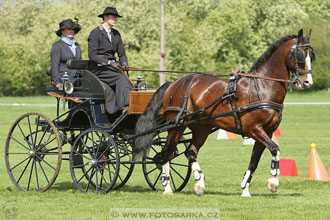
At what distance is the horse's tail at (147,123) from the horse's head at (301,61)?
186 centimetres

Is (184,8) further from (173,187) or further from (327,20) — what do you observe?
(173,187)

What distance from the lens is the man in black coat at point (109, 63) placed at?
9.41m

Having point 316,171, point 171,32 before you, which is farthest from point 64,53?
point 171,32

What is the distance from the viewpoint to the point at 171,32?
158ft

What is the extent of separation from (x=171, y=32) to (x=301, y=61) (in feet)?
132

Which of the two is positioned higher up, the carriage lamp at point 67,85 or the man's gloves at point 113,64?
the man's gloves at point 113,64

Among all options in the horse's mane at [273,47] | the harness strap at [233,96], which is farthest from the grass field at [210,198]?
the horse's mane at [273,47]

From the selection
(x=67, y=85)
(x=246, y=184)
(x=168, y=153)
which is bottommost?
(x=246, y=184)

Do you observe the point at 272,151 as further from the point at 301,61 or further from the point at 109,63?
the point at 109,63

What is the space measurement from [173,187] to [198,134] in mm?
1261

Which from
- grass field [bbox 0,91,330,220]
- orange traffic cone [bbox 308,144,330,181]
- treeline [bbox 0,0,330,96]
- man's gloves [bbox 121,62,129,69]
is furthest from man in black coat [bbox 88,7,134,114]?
treeline [bbox 0,0,330,96]

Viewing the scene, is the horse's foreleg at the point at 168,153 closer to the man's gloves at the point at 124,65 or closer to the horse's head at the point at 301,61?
the man's gloves at the point at 124,65

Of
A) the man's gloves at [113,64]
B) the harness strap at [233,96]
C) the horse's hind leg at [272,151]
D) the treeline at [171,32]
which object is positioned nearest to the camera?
the horse's hind leg at [272,151]

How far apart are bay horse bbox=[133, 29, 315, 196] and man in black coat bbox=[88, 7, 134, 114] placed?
0.42 meters
